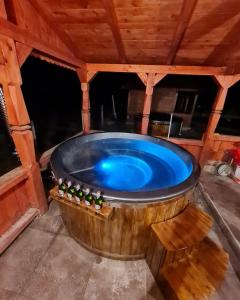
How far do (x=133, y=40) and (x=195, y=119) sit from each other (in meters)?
8.07

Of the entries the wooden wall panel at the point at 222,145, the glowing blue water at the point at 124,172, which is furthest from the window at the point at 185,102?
the glowing blue water at the point at 124,172

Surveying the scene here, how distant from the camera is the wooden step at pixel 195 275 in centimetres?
196

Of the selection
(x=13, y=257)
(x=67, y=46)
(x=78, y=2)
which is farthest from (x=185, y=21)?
(x=13, y=257)

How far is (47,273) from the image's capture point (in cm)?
236

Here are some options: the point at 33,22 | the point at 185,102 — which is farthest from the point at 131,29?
the point at 185,102

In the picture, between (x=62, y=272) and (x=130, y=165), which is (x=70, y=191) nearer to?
(x=62, y=272)

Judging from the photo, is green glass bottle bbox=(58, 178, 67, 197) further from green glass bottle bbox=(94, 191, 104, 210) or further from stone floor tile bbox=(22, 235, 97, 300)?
stone floor tile bbox=(22, 235, 97, 300)

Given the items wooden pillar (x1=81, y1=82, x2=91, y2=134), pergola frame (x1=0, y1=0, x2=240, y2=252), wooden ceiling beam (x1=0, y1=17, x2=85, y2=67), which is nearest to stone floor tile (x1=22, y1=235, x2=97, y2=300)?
pergola frame (x1=0, y1=0, x2=240, y2=252)

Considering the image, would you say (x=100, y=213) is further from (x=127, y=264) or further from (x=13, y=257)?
(x=13, y=257)

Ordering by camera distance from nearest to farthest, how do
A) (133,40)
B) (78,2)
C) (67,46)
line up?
(78,2)
(133,40)
(67,46)

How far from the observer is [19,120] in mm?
2553

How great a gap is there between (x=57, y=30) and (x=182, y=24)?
225cm

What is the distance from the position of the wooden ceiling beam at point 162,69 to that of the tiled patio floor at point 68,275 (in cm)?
400

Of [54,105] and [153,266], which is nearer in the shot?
[153,266]
